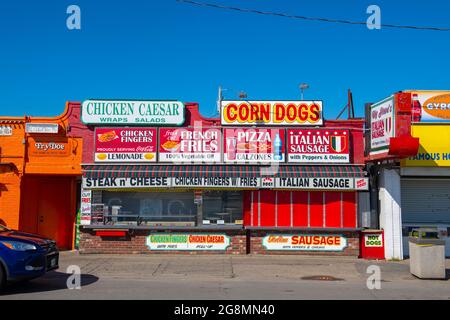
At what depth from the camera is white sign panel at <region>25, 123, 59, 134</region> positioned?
619 inches

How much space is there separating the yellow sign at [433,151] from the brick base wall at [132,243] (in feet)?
19.4

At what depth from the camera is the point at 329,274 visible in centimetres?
1224

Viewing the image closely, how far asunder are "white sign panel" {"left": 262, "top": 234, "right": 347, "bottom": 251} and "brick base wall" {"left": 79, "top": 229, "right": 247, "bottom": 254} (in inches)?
33.6

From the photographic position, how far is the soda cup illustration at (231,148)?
15750 mm

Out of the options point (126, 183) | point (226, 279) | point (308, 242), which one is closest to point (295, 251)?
point (308, 242)

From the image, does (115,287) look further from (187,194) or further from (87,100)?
(87,100)

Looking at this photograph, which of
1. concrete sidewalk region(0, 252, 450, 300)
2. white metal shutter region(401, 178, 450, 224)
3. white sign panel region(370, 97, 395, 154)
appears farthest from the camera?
white metal shutter region(401, 178, 450, 224)

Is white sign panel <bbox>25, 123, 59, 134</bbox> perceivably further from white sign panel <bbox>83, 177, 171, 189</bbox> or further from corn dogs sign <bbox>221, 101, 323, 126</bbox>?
corn dogs sign <bbox>221, 101, 323, 126</bbox>

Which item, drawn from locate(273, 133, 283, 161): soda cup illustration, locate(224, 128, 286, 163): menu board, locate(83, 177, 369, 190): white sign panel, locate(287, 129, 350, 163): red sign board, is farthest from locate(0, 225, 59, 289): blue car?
locate(287, 129, 350, 163): red sign board

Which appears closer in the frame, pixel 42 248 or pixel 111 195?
pixel 42 248

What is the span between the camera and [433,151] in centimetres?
1532

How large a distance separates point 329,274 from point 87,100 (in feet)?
31.4

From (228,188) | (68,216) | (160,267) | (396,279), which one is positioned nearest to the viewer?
(396,279)

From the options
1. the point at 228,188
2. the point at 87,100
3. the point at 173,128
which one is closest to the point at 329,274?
the point at 228,188
